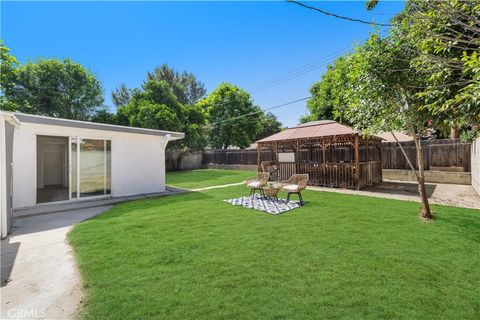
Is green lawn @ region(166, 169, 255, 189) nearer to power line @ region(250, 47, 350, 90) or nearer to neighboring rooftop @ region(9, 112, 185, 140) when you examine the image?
neighboring rooftop @ region(9, 112, 185, 140)

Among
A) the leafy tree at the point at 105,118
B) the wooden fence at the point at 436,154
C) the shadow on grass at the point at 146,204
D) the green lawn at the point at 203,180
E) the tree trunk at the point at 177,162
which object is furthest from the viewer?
the tree trunk at the point at 177,162

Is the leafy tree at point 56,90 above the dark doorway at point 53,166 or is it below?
above

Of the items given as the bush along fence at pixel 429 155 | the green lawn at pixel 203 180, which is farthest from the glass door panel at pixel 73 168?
the bush along fence at pixel 429 155

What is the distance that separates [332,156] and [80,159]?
38.9ft

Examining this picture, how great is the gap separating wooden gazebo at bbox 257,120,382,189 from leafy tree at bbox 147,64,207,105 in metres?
23.6

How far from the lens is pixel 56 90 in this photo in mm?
18203

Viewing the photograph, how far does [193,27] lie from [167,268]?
10986mm

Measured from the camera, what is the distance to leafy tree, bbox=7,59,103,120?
55.4ft

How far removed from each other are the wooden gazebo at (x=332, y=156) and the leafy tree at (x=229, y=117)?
12783 millimetres

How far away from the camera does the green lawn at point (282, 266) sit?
226 cm

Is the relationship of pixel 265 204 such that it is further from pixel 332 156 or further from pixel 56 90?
pixel 56 90

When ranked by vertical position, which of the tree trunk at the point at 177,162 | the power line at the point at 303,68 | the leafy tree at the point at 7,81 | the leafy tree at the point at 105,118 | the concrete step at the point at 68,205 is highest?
the power line at the point at 303,68

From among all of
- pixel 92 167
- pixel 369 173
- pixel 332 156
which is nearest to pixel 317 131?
pixel 332 156

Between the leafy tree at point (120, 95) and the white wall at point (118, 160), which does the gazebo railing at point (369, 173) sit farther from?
the leafy tree at point (120, 95)
